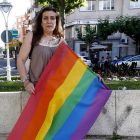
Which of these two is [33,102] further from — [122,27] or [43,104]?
[122,27]

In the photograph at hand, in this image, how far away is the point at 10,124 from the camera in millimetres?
3625

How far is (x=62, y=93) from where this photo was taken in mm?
2672

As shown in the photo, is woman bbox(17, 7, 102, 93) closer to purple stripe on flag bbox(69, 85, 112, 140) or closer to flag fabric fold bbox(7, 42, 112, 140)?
flag fabric fold bbox(7, 42, 112, 140)

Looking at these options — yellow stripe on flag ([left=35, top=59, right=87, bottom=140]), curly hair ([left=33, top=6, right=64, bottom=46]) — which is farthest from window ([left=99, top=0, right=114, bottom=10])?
yellow stripe on flag ([left=35, top=59, right=87, bottom=140])

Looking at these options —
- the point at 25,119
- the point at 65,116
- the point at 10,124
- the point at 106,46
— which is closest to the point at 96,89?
the point at 65,116

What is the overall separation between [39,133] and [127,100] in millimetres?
1627

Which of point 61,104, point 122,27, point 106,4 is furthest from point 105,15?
point 61,104

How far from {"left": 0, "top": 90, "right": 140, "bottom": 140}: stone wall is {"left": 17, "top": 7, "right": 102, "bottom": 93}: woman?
35.4 inches

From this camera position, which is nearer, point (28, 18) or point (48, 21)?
point (48, 21)

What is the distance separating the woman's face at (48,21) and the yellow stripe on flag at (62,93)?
564 millimetres

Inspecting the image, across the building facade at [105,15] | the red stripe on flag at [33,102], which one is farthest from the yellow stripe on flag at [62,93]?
the building facade at [105,15]

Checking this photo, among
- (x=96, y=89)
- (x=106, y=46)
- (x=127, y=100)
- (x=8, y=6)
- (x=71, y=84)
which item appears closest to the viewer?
(x=71, y=84)

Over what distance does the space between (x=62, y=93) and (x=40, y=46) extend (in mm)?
631

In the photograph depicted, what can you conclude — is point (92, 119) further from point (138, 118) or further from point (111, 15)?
point (111, 15)
